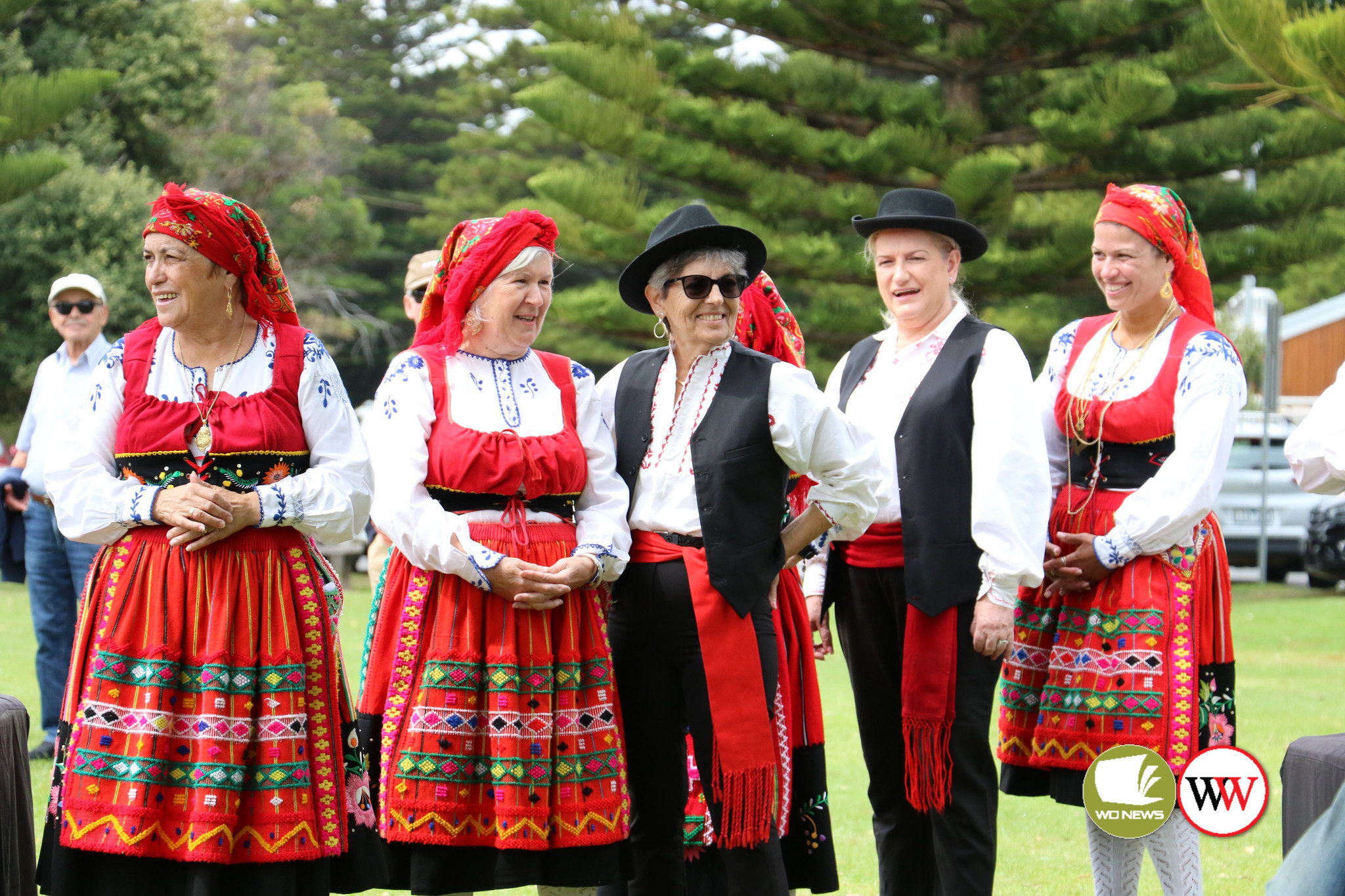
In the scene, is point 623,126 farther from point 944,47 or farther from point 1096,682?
point 1096,682

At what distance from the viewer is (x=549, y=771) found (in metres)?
2.87

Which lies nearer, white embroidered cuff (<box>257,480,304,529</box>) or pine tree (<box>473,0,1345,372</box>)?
white embroidered cuff (<box>257,480,304,529</box>)

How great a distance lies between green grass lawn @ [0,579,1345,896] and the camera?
13.6 feet

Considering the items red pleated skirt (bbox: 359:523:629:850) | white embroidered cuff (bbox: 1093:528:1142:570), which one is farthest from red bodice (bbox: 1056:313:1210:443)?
red pleated skirt (bbox: 359:523:629:850)

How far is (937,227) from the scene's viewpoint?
3.37 metres

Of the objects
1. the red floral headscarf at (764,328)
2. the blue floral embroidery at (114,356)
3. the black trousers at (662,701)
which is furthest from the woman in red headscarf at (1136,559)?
the blue floral embroidery at (114,356)

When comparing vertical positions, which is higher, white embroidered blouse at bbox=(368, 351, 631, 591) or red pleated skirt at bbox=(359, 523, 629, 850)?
white embroidered blouse at bbox=(368, 351, 631, 591)

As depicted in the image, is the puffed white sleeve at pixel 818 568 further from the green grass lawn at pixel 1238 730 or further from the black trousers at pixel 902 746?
the green grass lawn at pixel 1238 730

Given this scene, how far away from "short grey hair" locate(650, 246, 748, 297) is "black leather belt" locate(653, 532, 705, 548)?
542mm

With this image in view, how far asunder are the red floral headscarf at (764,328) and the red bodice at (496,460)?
0.70 m

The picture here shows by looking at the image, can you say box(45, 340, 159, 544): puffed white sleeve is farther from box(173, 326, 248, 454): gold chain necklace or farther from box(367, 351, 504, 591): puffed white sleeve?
box(367, 351, 504, 591): puffed white sleeve

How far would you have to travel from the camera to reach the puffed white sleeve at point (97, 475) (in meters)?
2.88

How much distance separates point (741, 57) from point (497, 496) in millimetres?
11257

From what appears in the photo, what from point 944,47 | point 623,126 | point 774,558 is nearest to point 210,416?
point 774,558
